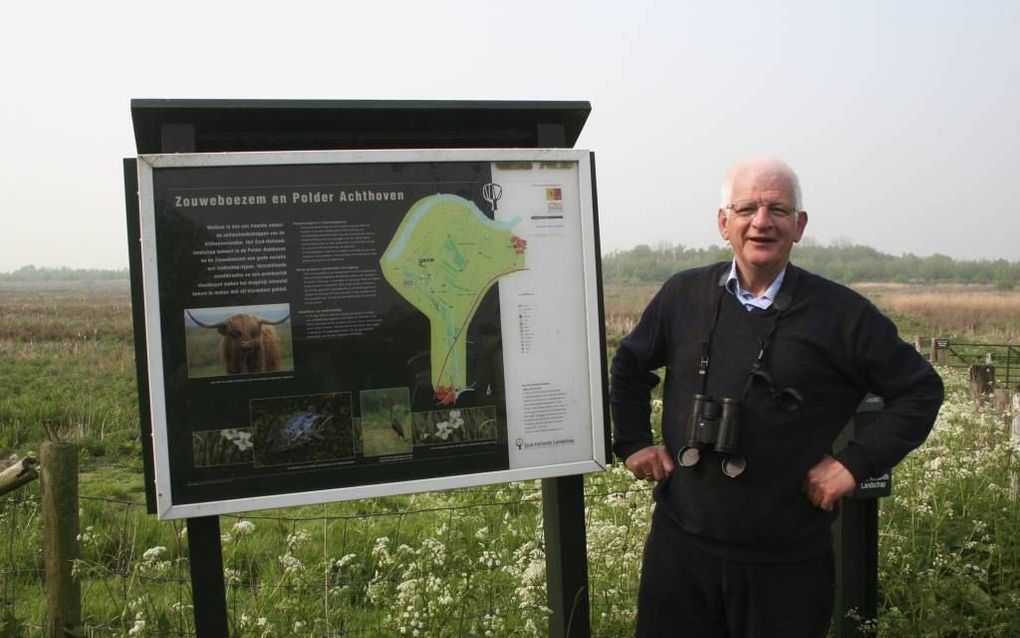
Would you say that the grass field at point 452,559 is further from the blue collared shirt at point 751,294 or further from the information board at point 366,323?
the blue collared shirt at point 751,294

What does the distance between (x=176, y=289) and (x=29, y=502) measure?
412cm

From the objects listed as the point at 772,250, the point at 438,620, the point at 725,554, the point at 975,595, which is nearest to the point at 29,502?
the point at 438,620

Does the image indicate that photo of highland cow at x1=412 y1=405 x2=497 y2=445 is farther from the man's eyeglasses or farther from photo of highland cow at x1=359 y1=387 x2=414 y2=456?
the man's eyeglasses

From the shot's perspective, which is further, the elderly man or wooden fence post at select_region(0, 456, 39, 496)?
wooden fence post at select_region(0, 456, 39, 496)

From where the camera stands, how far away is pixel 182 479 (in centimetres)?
262

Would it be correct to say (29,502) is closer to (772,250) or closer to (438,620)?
(438,620)

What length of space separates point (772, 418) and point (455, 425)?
1.11 metres

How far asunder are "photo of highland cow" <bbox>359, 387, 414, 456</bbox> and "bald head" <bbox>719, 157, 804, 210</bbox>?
138cm

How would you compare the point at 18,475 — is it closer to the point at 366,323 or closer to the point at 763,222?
the point at 366,323

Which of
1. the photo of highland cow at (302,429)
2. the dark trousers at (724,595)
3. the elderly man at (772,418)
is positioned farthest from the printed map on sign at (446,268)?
the dark trousers at (724,595)

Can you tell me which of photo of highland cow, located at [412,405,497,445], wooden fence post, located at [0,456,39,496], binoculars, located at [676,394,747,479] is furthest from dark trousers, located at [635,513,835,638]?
wooden fence post, located at [0,456,39,496]

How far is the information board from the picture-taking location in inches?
103

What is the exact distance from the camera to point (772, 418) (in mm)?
2666

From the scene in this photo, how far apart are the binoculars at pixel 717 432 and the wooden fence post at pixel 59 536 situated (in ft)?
9.47
